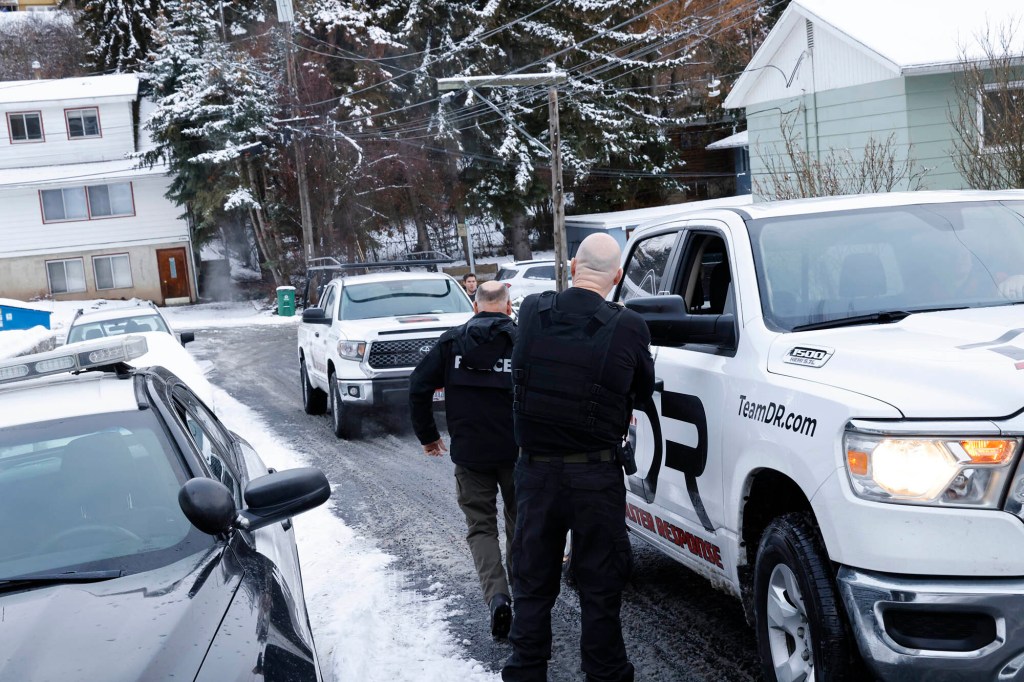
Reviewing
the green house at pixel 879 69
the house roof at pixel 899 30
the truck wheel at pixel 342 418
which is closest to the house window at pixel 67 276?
the green house at pixel 879 69

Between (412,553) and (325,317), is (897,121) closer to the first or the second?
(325,317)

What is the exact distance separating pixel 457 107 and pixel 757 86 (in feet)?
69.6

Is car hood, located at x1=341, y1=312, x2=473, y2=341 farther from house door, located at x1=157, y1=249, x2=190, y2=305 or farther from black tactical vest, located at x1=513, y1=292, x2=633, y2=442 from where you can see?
house door, located at x1=157, y1=249, x2=190, y2=305

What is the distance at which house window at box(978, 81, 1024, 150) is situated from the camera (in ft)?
44.0

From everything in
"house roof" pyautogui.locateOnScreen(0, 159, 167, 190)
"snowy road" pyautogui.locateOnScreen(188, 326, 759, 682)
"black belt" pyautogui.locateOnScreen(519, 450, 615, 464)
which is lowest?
"snowy road" pyautogui.locateOnScreen(188, 326, 759, 682)

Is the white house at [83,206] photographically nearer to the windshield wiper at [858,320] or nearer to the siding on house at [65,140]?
the siding on house at [65,140]

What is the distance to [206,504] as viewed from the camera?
3.45m

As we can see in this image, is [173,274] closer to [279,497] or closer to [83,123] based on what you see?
[83,123]

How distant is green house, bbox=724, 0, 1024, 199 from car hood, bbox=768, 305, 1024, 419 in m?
15.2

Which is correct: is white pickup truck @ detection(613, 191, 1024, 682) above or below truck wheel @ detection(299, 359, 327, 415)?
above

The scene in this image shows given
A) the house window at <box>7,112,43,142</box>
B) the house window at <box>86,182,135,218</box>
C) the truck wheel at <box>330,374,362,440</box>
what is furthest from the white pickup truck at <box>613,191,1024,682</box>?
the house window at <box>7,112,43,142</box>

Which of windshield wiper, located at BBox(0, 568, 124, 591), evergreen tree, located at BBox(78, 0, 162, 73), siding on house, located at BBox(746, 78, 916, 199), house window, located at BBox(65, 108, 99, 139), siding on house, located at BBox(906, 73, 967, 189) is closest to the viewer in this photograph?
windshield wiper, located at BBox(0, 568, 124, 591)

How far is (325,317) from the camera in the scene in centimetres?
1318

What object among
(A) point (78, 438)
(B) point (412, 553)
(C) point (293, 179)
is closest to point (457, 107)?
(C) point (293, 179)
